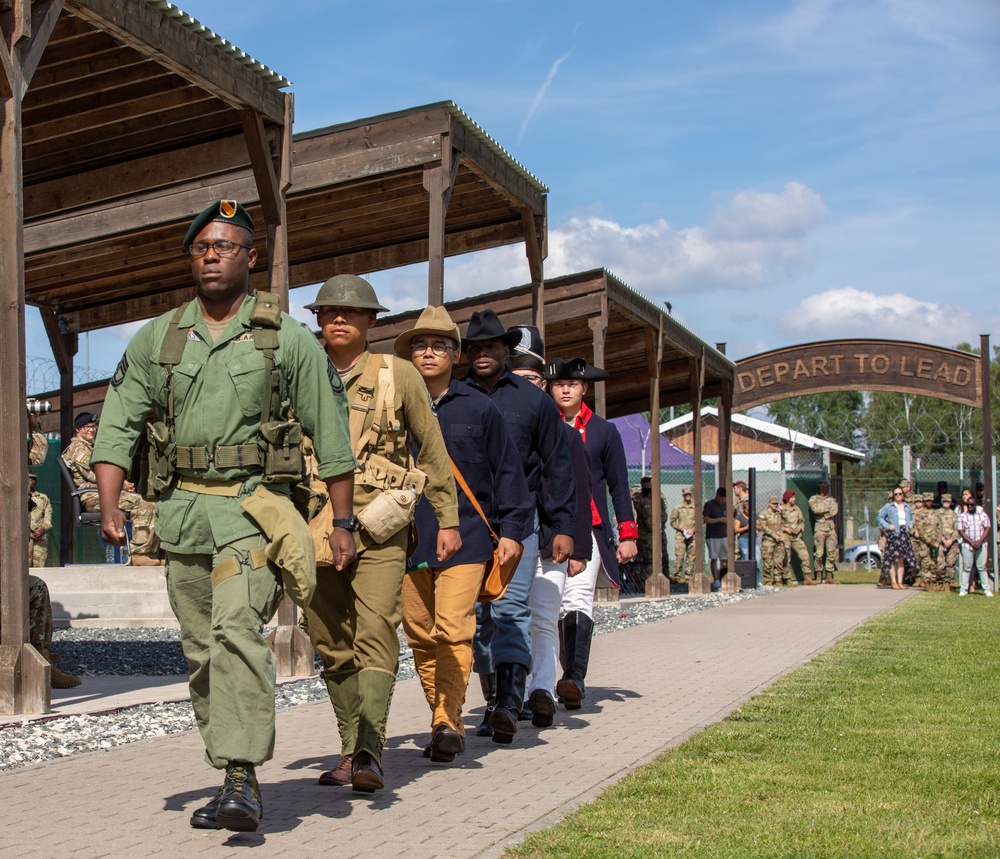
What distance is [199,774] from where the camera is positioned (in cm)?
612

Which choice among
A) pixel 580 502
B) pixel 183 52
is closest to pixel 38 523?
pixel 183 52

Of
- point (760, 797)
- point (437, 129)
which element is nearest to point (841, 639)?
point (437, 129)

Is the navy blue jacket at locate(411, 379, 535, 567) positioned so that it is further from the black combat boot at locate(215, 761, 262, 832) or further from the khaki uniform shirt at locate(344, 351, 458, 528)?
the black combat boot at locate(215, 761, 262, 832)

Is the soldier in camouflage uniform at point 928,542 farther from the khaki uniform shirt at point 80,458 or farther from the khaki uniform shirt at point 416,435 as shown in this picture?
the khaki uniform shirt at point 416,435

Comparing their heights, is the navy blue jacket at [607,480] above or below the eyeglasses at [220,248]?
below

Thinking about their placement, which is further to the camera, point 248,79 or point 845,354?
point 845,354

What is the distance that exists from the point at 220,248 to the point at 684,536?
75.6 ft

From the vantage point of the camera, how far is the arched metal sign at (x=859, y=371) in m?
27.7

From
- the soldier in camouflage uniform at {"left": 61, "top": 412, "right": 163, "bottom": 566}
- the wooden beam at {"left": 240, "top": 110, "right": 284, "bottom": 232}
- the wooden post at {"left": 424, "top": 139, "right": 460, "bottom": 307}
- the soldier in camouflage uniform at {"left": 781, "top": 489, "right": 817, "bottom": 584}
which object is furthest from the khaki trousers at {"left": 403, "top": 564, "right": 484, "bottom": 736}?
the soldier in camouflage uniform at {"left": 781, "top": 489, "right": 817, "bottom": 584}

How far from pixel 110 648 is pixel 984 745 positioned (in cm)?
806

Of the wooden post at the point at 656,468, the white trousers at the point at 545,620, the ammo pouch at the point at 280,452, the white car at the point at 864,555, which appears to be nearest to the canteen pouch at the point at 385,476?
the ammo pouch at the point at 280,452

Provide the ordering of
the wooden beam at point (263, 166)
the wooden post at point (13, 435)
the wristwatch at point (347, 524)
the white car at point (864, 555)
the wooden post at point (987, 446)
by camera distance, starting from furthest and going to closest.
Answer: the white car at point (864, 555), the wooden post at point (987, 446), the wooden beam at point (263, 166), the wooden post at point (13, 435), the wristwatch at point (347, 524)

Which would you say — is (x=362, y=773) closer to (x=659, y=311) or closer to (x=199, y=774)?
(x=199, y=774)

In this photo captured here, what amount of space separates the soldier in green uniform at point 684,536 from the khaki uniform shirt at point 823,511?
237cm
